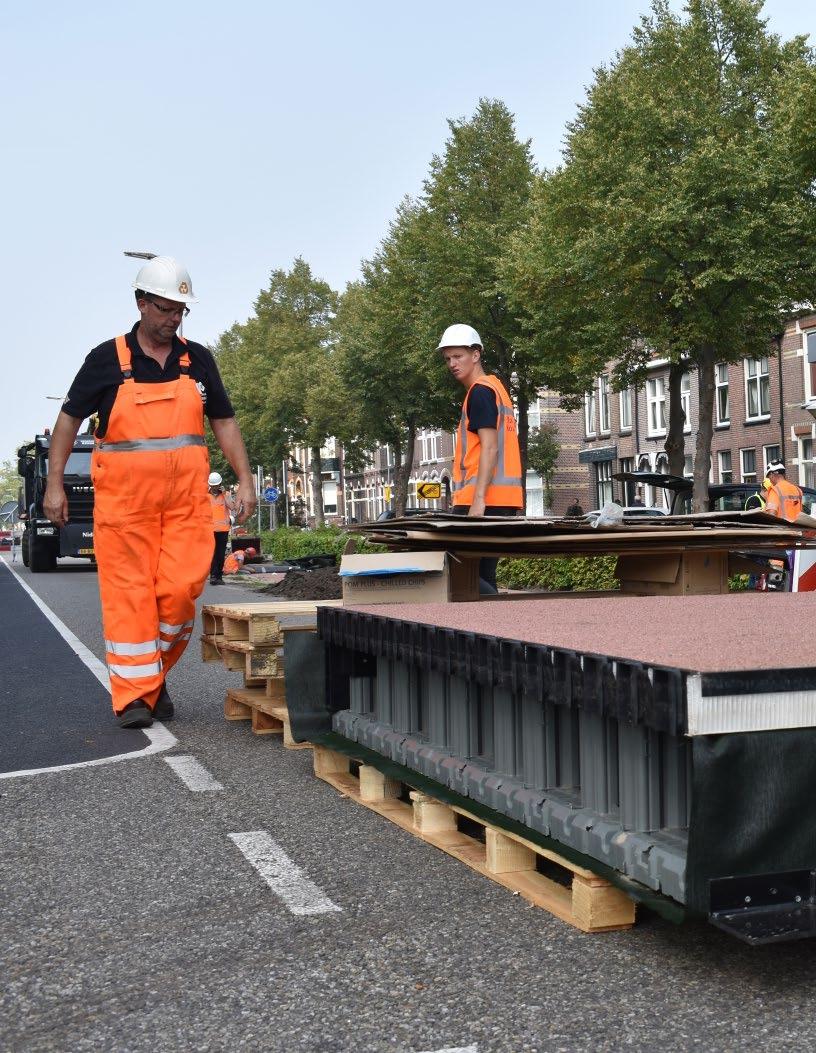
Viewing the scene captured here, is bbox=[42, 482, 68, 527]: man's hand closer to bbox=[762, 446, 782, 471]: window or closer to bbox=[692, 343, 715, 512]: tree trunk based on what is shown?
bbox=[692, 343, 715, 512]: tree trunk

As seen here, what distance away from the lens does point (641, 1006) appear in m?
2.86

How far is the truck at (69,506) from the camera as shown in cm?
2939

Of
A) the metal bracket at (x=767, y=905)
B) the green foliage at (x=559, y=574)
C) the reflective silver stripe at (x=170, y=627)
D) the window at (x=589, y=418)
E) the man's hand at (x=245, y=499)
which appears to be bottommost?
the green foliage at (x=559, y=574)

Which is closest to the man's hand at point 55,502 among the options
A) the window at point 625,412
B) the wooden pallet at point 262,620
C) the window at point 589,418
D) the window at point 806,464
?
the wooden pallet at point 262,620

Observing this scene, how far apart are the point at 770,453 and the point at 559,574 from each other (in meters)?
Result: 30.3

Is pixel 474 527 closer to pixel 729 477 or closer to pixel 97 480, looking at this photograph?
pixel 97 480

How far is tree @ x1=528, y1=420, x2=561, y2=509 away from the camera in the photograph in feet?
204

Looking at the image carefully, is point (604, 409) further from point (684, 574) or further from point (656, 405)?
point (684, 574)

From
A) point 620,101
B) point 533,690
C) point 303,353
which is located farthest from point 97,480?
point 303,353

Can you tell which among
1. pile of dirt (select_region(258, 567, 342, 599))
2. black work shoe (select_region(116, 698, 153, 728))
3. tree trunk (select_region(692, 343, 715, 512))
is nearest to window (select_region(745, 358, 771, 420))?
tree trunk (select_region(692, 343, 715, 512))

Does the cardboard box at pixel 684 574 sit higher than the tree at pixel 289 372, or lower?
lower

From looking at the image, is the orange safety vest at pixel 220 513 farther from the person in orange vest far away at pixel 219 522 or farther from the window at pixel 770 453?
the window at pixel 770 453

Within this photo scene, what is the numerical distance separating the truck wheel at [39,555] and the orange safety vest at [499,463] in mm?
28152

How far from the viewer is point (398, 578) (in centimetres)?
562
